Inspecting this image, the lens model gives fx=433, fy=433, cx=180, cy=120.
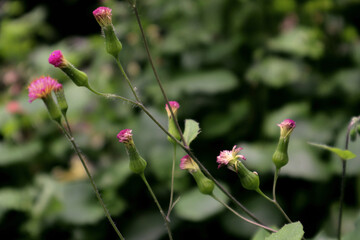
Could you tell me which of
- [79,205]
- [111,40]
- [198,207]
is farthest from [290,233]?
[79,205]

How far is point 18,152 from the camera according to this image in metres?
1.88

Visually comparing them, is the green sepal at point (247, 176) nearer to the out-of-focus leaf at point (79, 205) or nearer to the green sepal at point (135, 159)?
the green sepal at point (135, 159)

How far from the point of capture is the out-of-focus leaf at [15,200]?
1.64m

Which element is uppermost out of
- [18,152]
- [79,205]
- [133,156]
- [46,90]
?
[46,90]

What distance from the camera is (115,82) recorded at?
7.08 feet

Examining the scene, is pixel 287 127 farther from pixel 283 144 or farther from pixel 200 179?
pixel 200 179

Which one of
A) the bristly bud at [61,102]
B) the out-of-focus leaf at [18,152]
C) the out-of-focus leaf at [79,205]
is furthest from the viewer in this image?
the out-of-focus leaf at [18,152]

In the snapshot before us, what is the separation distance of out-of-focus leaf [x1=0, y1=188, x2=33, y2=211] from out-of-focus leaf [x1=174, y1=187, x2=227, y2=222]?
2.02 ft

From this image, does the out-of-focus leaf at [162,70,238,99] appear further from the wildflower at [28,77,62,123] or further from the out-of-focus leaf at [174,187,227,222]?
the wildflower at [28,77,62,123]

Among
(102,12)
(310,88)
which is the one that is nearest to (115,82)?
(310,88)

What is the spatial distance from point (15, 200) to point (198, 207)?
72 centimetres

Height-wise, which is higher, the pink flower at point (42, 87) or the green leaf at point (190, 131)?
the pink flower at point (42, 87)

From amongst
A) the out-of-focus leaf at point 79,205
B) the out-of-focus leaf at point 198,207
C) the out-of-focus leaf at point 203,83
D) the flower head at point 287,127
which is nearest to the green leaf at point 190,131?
the flower head at point 287,127

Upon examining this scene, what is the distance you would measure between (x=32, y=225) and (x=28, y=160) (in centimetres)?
39
